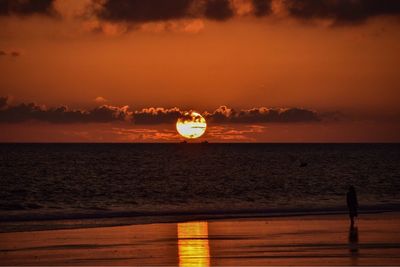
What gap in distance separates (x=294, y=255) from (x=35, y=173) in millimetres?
81655

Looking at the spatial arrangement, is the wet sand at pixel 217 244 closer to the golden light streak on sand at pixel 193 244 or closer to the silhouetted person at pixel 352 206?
the golden light streak on sand at pixel 193 244

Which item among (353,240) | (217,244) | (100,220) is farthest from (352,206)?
(100,220)

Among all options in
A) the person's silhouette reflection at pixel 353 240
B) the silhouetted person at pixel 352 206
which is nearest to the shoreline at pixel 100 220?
the silhouetted person at pixel 352 206

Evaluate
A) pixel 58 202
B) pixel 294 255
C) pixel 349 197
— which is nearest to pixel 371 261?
pixel 294 255

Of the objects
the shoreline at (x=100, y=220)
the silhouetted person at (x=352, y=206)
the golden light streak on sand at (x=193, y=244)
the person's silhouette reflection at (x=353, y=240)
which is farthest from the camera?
the shoreline at (x=100, y=220)

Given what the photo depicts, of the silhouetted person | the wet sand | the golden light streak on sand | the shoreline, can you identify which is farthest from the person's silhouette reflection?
the shoreline

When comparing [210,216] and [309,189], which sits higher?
[309,189]

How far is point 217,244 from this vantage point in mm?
25094

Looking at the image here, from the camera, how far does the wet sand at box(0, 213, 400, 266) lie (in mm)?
21562

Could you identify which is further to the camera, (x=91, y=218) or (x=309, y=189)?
(x=309, y=189)

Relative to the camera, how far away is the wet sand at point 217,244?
70.7 ft

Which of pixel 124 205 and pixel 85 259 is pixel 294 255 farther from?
pixel 124 205

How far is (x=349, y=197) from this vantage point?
3192 centimetres

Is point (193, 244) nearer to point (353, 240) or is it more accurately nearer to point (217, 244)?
point (217, 244)
